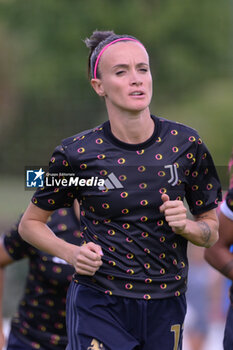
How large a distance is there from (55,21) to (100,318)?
16959mm

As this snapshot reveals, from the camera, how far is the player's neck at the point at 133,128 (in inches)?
135

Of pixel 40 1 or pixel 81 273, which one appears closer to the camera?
pixel 81 273

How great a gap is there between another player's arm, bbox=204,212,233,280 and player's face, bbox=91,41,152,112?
2.67 feet

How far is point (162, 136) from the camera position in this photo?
345 centimetres

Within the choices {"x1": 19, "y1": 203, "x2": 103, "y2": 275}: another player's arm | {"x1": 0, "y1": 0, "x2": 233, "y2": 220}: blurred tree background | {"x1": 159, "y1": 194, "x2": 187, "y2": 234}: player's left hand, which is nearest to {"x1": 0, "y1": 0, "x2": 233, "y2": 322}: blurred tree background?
{"x1": 0, "y1": 0, "x2": 233, "y2": 220}: blurred tree background

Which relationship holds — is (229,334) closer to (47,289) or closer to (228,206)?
(228,206)

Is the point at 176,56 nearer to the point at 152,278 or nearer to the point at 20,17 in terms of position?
the point at 20,17

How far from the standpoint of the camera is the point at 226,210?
12.6ft

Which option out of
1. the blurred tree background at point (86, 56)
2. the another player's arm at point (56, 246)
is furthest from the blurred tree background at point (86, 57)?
the another player's arm at point (56, 246)

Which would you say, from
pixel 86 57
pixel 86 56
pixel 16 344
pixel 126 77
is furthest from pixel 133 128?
pixel 86 56

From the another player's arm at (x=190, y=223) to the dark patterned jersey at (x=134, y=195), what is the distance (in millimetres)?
78

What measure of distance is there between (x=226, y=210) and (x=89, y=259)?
3.02ft

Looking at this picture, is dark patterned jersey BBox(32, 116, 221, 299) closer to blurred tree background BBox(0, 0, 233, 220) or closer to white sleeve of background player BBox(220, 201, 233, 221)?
white sleeve of background player BBox(220, 201, 233, 221)

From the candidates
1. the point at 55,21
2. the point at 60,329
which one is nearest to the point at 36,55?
the point at 55,21
